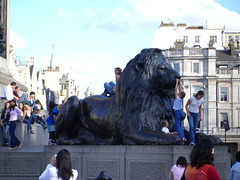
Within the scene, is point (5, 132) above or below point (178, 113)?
below

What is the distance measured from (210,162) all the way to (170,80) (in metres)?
4.16

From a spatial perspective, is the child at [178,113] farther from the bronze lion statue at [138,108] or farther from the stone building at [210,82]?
→ the stone building at [210,82]

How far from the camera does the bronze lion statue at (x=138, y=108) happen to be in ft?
31.3

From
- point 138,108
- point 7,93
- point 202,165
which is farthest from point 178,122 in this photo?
point 7,93

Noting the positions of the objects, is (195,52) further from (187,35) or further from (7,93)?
(7,93)

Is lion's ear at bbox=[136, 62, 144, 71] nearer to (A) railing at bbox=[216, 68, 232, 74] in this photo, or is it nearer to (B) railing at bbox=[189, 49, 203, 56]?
(B) railing at bbox=[189, 49, 203, 56]

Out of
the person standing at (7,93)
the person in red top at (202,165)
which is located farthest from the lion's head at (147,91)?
the person standing at (7,93)

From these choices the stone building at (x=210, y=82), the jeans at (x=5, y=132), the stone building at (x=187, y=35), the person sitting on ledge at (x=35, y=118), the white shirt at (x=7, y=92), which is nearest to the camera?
the jeans at (x=5, y=132)

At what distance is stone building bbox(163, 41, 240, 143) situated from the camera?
3036 inches

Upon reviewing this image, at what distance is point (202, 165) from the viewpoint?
5699 mm

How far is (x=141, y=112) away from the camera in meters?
9.62

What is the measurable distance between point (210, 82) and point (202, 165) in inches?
2873

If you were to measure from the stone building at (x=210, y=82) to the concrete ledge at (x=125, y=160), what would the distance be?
67.5m

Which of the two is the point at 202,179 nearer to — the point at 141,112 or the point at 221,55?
→ the point at 141,112
